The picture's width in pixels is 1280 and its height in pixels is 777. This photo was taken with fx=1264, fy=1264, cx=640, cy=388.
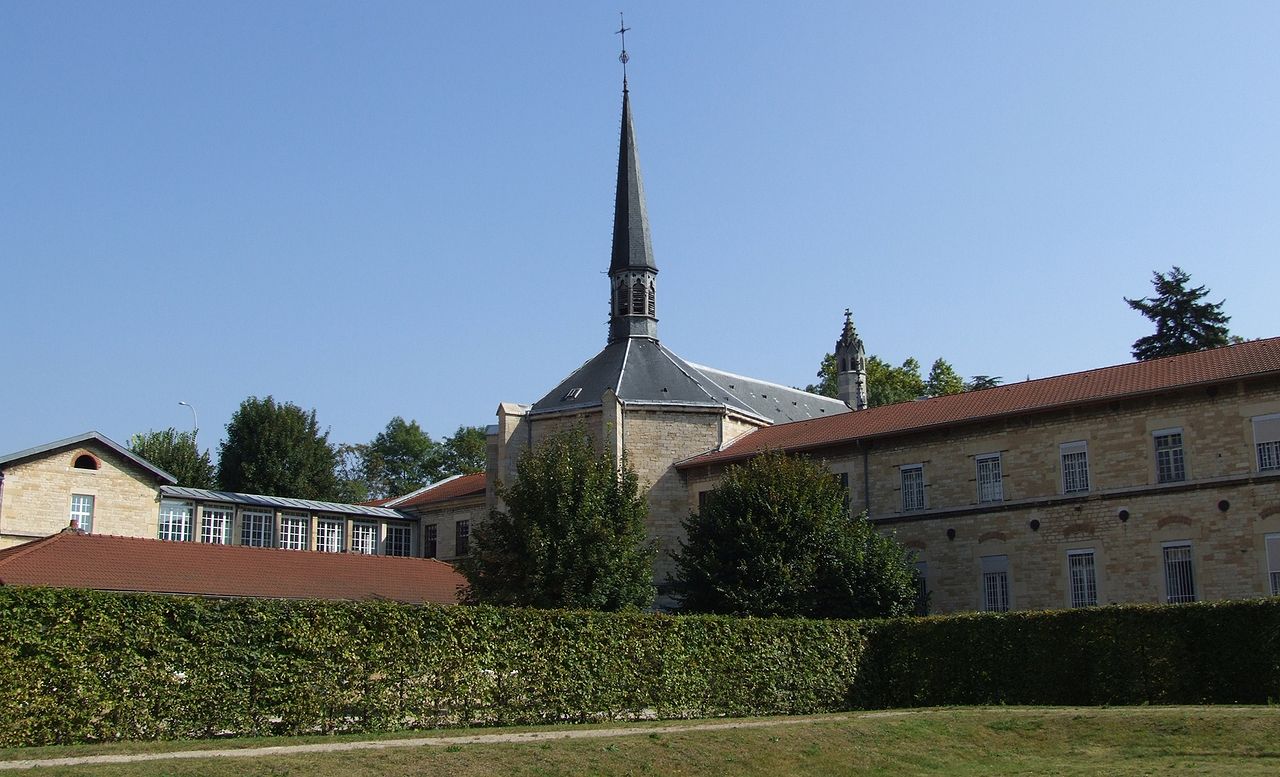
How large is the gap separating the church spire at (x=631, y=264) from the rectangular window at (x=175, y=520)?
17.9m

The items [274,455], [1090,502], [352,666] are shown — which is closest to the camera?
[352,666]

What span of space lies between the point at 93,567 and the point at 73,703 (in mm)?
15834

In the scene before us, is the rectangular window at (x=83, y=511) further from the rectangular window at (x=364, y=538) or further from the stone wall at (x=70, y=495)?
the rectangular window at (x=364, y=538)

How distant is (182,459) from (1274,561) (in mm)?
50576

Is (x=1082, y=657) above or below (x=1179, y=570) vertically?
below

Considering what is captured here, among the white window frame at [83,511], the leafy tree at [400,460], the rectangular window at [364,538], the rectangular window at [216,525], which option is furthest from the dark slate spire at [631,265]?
the leafy tree at [400,460]

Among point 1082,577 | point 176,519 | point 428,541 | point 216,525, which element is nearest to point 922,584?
point 1082,577

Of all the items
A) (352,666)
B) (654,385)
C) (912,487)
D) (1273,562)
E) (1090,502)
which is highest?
(654,385)

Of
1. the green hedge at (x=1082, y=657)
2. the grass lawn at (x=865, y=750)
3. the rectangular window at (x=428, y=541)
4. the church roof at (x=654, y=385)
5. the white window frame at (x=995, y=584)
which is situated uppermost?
the church roof at (x=654, y=385)

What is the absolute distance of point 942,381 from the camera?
7006cm

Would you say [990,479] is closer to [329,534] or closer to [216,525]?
[329,534]

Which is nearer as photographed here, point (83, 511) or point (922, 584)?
point (922, 584)

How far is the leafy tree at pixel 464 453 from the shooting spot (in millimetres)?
89938

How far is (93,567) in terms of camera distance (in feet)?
110
